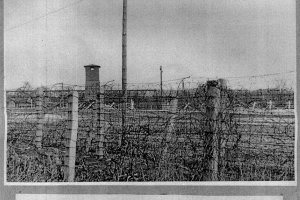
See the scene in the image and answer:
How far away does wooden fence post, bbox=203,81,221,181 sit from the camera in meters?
2.87

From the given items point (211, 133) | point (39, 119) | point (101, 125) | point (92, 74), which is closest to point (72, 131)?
point (39, 119)

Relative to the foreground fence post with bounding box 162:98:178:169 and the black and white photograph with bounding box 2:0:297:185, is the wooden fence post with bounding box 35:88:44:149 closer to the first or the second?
the black and white photograph with bounding box 2:0:297:185

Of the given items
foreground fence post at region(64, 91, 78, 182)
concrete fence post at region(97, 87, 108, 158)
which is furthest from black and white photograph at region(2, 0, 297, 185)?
concrete fence post at region(97, 87, 108, 158)

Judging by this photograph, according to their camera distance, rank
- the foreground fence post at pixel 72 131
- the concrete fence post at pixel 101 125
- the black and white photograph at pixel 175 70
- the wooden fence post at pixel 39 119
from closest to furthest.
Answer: the black and white photograph at pixel 175 70, the wooden fence post at pixel 39 119, the foreground fence post at pixel 72 131, the concrete fence post at pixel 101 125

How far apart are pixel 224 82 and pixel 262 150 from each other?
58cm

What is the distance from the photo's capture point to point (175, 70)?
2.61 meters

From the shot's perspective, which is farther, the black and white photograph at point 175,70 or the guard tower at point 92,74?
the guard tower at point 92,74

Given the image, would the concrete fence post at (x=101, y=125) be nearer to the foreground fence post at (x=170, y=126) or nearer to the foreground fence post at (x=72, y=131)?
the foreground fence post at (x=72, y=131)

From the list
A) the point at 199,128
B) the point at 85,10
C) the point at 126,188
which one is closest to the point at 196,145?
the point at 199,128

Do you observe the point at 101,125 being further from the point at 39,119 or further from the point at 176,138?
the point at 176,138

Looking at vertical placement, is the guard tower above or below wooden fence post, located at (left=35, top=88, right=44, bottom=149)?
above

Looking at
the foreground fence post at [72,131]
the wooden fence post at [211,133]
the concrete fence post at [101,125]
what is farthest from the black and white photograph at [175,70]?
the concrete fence post at [101,125]

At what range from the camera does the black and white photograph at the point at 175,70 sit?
→ 2.52m

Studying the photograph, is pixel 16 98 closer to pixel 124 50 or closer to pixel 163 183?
pixel 124 50
